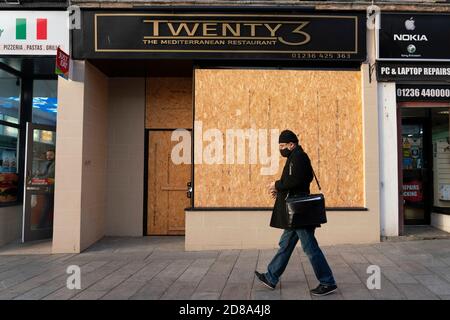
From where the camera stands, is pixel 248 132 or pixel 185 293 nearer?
pixel 185 293

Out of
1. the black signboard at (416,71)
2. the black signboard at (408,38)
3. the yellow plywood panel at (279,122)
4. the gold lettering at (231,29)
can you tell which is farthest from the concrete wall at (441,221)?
the gold lettering at (231,29)

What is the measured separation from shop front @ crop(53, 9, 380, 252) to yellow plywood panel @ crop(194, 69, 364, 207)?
0.8 inches

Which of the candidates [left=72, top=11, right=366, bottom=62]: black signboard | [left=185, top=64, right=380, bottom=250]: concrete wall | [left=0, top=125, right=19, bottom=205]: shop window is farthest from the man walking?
[left=0, top=125, right=19, bottom=205]: shop window

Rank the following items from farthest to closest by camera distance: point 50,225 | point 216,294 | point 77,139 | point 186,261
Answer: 1. point 50,225
2. point 77,139
3. point 186,261
4. point 216,294

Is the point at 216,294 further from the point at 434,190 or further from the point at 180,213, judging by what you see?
the point at 434,190

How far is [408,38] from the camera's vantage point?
757cm

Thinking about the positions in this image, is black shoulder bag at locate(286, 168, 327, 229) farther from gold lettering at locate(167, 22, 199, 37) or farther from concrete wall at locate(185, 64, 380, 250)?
gold lettering at locate(167, 22, 199, 37)

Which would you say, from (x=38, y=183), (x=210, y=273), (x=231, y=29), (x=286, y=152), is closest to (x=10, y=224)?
(x=38, y=183)

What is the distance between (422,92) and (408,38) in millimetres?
1101

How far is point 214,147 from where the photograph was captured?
295 inches

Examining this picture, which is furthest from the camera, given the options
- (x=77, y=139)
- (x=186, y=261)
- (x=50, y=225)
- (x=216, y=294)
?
(x=50, y=225)

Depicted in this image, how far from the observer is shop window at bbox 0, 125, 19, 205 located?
Answer: 26.3 feet

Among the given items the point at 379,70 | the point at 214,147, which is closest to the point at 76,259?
the point at 214,147

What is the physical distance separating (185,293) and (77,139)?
4.05m
